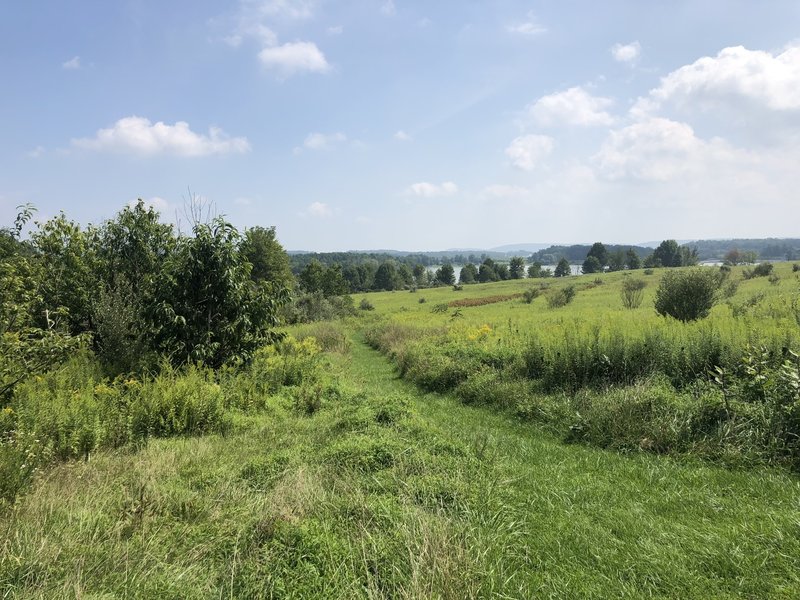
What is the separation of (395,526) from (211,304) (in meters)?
8.10

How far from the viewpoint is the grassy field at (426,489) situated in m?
3.53

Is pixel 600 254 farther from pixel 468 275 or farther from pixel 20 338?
pixel 20 338

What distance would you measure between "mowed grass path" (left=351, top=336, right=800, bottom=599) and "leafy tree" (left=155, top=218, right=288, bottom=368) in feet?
21.6

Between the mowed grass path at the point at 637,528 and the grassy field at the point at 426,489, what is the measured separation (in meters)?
0.02

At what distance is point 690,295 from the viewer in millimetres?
16562

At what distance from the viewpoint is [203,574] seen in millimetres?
3568

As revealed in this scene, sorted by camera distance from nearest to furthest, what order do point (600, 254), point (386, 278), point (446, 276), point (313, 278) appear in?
point (313, 278) < point (386, 278) < point (446, 276) < point (600, 254)

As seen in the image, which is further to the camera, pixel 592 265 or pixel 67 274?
pixel 592 265

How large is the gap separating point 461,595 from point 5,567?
3.51m

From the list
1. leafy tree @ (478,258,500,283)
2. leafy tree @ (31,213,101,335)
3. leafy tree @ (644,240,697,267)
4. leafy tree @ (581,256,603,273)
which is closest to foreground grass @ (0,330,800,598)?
leafy tree @ (31,213,101,335)

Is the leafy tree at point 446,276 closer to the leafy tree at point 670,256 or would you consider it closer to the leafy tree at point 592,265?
the leafy tree at point 592,265

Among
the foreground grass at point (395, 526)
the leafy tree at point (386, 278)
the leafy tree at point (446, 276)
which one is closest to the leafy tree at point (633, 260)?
the leafy tree at point (446, 276)

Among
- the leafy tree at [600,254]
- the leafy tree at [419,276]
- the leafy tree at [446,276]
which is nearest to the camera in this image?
the leafy tree at [446,276]

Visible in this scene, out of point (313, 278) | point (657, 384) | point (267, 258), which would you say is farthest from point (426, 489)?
point (313, 278)
